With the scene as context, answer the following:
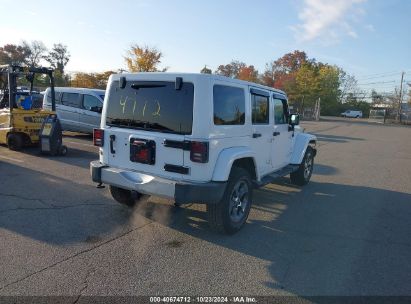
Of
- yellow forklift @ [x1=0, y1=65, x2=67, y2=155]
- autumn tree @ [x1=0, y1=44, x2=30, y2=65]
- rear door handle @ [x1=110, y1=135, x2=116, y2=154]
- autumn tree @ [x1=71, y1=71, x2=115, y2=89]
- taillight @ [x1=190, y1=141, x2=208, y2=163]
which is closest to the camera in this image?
taillight @ [x1=190, y1=141, x2=208, y2=163]

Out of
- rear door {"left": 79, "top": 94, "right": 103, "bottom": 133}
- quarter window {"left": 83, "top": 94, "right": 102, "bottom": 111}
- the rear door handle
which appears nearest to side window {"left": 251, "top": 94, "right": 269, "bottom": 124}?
the rear door handle

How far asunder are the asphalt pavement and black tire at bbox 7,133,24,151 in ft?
9.54

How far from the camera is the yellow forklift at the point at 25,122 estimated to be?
9.97 meters

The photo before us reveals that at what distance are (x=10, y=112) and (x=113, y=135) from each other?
6.63 m

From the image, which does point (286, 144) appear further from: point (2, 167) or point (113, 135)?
point (2, 167)

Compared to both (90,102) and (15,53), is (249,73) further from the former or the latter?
(90,102)

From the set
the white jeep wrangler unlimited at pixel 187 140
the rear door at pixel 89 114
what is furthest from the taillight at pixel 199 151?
the rear door at pixel 89 114

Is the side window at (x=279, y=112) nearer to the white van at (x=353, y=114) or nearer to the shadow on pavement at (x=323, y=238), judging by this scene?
the shadow on pavement at (x=323, y=238)

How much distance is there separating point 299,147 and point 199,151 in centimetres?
380

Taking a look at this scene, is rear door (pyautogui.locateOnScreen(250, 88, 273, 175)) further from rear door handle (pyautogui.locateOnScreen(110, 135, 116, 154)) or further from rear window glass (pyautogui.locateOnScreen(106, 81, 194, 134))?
rear door handle (pyautogui.locateOnScreen(110, 135, 116, 154))

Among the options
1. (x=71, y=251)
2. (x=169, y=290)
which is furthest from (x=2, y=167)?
(x=169, y=290)

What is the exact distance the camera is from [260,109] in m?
5.89

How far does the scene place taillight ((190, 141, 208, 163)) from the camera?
14.7 feet

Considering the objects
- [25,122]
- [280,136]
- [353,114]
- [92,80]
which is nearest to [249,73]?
[353,114]
